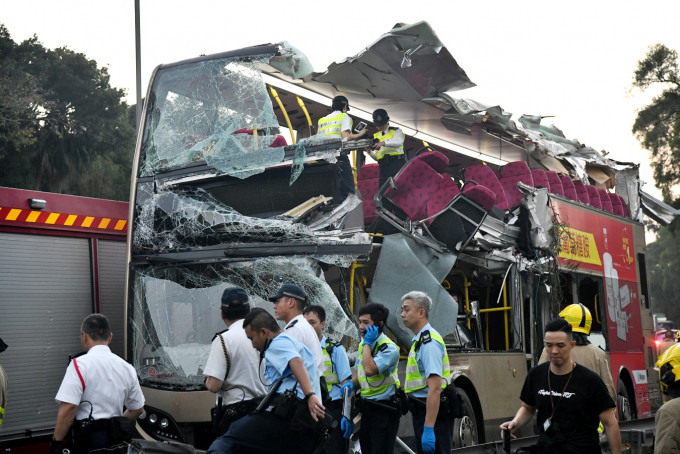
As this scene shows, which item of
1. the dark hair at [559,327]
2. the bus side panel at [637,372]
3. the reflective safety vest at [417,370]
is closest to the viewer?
the dark hair at [559,327]

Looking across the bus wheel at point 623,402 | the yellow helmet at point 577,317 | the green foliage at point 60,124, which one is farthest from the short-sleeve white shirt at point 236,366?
the green foliage at point 60,124

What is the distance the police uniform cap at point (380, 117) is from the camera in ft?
33.0

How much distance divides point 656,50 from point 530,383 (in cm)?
3485

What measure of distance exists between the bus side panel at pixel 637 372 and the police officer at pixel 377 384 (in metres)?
6.32

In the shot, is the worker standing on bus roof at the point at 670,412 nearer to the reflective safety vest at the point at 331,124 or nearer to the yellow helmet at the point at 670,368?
the yellow helmet at the point at 670,368

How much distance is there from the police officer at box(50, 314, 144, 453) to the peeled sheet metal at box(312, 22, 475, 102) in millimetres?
4407

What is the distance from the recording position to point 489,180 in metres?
10.7

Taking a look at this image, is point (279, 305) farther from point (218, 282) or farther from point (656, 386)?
point (656, 386)

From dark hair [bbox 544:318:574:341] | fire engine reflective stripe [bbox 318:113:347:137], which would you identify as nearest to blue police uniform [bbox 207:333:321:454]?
dark hair [bbox 544:318:574:341]

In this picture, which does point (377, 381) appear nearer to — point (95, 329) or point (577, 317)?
point (577, 317)

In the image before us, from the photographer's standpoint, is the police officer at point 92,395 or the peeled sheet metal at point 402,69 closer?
the police officer at point 92,395

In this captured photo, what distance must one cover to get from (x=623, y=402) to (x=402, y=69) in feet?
19.7

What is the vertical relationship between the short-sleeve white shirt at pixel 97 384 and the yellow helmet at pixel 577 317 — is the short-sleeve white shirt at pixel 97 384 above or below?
below

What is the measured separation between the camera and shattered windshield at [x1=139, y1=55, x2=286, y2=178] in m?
8.95
